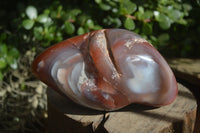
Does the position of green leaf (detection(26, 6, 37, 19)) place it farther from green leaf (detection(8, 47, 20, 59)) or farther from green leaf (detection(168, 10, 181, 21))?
green leaf (detection(168, 10, 181, 21))

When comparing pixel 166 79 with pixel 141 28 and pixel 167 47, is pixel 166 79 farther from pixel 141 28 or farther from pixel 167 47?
pixel 167 47

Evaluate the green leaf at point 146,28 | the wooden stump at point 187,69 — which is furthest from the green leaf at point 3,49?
the wooden stump at point 187,69

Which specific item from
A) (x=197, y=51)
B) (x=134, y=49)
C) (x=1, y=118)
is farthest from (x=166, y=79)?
(x=1, y=118)

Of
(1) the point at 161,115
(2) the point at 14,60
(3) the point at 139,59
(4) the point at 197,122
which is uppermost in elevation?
(3) the point at 139,59

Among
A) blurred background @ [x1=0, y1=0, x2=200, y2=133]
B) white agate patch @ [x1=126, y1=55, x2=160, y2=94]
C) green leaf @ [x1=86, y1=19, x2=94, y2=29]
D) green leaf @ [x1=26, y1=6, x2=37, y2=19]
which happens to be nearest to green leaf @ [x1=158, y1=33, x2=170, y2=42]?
blurred background @ [x1=0, y1=0, x2=200, y2=133]

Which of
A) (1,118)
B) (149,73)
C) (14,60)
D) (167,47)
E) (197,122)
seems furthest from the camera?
(167,47)

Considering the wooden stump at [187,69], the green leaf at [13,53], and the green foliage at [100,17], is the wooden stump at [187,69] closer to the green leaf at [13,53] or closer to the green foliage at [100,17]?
the green foliage at [100,17]

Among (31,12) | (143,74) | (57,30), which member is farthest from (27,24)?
(143,74)
